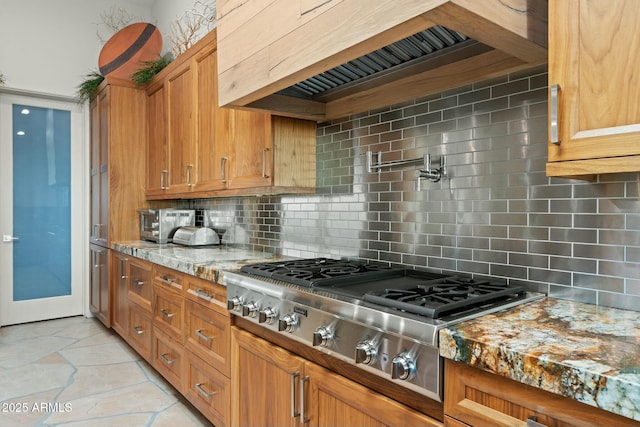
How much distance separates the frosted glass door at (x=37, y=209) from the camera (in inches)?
166

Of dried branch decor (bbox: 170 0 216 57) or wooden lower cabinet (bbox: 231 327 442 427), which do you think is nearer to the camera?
wooden lower cabinet (bbox: 231 327 442 427)

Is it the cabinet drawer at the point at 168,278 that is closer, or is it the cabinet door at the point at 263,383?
the cabinet door at the point at 263,383

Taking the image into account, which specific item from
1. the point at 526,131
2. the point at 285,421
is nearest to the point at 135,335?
the point at 285,421

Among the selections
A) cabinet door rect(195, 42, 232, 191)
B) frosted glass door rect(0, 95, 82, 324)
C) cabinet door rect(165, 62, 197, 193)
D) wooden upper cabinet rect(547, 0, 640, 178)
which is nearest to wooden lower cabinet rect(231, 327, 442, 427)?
wooden upper cabinet rect(547, 0, 640, 178)

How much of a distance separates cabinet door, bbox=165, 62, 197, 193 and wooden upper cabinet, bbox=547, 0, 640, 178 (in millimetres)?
2444

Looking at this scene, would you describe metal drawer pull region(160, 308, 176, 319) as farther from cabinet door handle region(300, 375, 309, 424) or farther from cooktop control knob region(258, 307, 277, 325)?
cabinet door handle region(300, 375, 309, 424)

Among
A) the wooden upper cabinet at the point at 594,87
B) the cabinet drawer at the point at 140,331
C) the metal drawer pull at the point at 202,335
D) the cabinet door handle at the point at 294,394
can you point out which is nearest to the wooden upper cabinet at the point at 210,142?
the metal drawer pull at the point at 202,335

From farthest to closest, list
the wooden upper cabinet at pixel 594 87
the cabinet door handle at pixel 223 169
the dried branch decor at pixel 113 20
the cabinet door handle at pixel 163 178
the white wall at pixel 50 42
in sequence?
1. the dried branch decor at pixel 113 20
2. the white wall at pixel 50 42
3. the cabinet door handle at pixel 163 178
4. the cabinet door handle at pixel 223 169
5. the wooden upper cabinet at pixel 594 87

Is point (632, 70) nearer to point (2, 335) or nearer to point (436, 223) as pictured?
point (436, 223)

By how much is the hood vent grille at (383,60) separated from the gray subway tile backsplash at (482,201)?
187 millimetres

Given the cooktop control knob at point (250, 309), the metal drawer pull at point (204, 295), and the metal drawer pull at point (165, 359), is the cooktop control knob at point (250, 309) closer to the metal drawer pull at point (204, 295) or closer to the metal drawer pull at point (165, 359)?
the metal drawer pull at point (204, 295)

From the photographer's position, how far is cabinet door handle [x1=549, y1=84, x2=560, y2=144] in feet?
3.59

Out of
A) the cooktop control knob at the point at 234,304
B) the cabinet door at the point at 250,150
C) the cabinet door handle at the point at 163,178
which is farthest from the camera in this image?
the cabinet door handle at the point at 163,178

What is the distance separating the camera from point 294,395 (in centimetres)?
152
